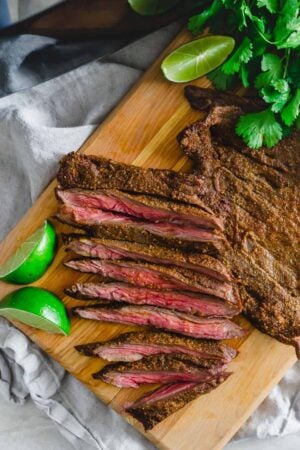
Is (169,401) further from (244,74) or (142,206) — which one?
(244,74)

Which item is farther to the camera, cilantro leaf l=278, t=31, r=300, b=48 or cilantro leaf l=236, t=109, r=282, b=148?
cilantro leaf l=236, t=109, r=282, b=148

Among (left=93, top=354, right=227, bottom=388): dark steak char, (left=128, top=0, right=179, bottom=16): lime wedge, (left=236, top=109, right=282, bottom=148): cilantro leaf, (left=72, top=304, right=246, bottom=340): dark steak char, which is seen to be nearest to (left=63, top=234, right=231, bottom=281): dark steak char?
(left=72, top=304, right=246, bottom=340): dark steak char

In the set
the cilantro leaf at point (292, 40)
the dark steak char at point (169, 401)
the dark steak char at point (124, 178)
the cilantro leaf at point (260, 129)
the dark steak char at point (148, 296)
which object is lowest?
the dark steak char at point (169, 401)

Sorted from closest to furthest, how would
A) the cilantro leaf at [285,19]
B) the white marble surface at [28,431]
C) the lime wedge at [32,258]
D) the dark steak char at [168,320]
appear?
the cilantro leaf at [285,19] → the lime wedge at [32,258] → the dark steak char at [168,320] → the white marble surface at [28,431]

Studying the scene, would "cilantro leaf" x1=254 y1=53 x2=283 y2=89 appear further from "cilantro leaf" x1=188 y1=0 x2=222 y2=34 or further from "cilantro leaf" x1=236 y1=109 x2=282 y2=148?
"cilantro leaf" x1=188 y1=0 x2=222 y2=34

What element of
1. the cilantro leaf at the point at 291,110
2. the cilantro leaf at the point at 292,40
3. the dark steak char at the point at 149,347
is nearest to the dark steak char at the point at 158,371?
the dark steak char at the point at 149,347

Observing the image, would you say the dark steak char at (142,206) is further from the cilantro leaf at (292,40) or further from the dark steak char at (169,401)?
the cilantro leaf at (292,40)
